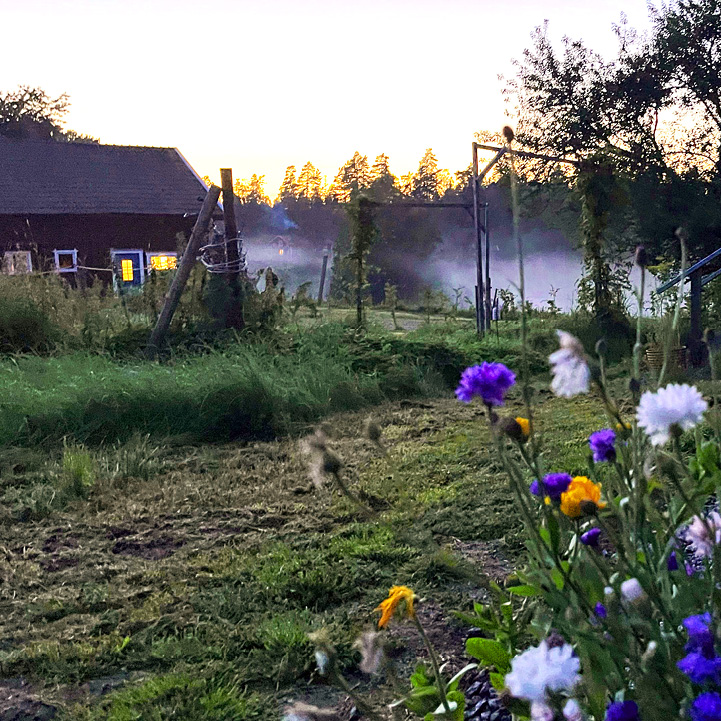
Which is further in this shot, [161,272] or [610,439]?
[161,272]

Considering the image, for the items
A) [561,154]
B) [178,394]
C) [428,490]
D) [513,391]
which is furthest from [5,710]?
[561,154]

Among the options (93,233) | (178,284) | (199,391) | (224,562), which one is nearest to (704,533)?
(224,562)

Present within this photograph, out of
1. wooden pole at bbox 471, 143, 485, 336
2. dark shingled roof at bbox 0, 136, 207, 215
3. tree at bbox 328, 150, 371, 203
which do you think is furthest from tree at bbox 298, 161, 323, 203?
wooden pole at bbox 471, 143, 485, 336

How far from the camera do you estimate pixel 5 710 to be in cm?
224

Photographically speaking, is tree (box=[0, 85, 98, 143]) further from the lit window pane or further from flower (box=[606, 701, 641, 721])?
flower (box=[606, 701, 641, 721])

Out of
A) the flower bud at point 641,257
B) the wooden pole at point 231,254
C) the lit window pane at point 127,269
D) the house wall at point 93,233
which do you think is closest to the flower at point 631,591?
the flower bud at point 641,257

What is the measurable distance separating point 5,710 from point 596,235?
8.99 metres

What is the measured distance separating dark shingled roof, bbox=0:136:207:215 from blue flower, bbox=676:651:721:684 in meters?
21.9

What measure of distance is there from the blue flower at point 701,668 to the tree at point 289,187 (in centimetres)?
5782

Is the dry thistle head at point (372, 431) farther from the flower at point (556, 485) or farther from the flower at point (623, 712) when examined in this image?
the flower at point (623, 712)

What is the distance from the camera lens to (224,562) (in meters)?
3.24

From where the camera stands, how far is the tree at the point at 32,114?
3650 cm

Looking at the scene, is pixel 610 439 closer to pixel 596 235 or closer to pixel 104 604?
pixel 104 604

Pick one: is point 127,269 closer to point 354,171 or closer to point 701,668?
point 701,668
